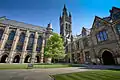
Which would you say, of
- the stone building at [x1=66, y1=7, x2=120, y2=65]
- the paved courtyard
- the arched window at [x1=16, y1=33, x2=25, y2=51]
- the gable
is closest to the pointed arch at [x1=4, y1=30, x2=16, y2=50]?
the arched window at [x1=16, y1=33, x2=25, y2=51]

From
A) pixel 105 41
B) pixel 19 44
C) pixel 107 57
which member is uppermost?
A: pixel 19 44

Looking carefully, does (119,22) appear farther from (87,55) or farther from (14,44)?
(14,44)

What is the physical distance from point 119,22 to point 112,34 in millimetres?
3348

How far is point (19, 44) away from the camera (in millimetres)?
38750

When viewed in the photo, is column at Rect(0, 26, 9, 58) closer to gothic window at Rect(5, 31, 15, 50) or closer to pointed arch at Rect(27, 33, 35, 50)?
gothic window at Rect(5, 31, 15, 50)

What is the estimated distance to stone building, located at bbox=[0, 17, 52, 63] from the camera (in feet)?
114

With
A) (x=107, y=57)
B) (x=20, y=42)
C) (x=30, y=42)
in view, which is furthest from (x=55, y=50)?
(x=20, y=42)

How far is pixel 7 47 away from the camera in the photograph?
35.6 m

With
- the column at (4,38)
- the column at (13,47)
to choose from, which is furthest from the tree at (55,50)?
the column at (4,38)

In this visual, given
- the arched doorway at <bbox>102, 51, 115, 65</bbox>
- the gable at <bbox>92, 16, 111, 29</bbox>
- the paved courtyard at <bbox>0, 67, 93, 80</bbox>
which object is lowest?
the paved courtyard at <bbox>0, 67, 93, 80</bbox>

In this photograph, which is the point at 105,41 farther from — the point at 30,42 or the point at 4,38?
the point at 4,38

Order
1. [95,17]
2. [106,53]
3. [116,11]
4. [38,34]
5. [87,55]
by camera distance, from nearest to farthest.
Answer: [116,11] < [106,53] < [95,17] < [87,55] < [38,34]

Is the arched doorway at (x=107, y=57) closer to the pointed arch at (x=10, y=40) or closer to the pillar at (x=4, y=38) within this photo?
the pointed arch at (x=10, y=40)

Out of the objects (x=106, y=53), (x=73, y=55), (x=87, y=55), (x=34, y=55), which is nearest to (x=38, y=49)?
(x=34, y=55)
